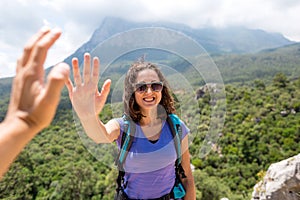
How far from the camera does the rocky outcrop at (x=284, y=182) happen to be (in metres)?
3.76

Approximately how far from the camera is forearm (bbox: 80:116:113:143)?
1.40 meters

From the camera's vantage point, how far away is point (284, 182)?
3.83m

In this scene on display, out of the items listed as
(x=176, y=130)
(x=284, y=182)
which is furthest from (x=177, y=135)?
(x=284, y=182)

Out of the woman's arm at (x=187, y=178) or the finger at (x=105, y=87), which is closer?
the finger at (x=105, y=87)

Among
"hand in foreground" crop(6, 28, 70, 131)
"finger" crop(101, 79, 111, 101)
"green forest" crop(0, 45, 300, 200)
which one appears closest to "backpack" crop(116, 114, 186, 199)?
"finger" crop(101, 79, 111, 101)

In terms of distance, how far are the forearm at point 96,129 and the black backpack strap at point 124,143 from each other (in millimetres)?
107

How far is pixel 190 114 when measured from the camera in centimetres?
198

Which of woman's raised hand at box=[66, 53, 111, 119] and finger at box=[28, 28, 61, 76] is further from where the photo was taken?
woman's raised hand at box=[66, 53, 111, 119]

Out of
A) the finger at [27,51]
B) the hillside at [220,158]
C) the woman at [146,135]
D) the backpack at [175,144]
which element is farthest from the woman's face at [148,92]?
the hillside at [220,158]

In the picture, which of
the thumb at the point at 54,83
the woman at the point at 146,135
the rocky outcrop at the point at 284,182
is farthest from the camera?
the rocky outcrop at the point at 284,182

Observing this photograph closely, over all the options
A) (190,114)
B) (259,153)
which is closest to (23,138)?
(190,114)

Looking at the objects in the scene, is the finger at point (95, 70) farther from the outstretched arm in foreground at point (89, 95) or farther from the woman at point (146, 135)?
the woman at point (146, 135)

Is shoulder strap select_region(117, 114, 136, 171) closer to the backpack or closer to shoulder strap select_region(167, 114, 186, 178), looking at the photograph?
the backpack

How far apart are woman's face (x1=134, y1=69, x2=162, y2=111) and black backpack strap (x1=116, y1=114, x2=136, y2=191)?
0.46 feet
